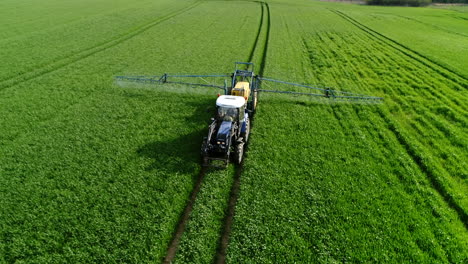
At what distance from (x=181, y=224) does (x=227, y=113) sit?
5469 millimetres

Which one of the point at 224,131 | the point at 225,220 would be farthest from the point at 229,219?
the point at 224,131

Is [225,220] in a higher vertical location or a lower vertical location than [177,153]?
lower

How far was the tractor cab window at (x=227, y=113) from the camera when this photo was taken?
12.6 meters

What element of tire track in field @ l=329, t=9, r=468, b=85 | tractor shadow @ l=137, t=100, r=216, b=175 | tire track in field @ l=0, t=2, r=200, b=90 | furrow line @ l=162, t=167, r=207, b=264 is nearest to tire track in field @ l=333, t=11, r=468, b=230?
furrow line @ l=162, t=167, r=207, b=264

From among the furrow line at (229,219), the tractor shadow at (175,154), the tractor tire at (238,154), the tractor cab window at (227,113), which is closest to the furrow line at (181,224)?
the tractor shadow at (175,154)

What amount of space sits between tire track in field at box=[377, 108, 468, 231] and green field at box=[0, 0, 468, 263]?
6 cm

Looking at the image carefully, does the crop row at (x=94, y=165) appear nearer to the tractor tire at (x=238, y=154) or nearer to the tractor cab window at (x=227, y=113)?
the tractor tire at (x=238, y=154)

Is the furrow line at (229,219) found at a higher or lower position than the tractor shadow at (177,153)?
lower

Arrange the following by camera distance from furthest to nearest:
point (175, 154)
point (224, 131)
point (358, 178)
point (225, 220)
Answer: point (175, 154)
point (224, 131)
point (358, 178)
point (225, 220)

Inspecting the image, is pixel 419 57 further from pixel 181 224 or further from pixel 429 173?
pixel 181 224

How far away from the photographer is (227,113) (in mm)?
12758

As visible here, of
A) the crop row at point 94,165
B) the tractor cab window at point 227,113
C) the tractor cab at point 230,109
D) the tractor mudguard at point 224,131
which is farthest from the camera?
the tractor cab window at point 227,113

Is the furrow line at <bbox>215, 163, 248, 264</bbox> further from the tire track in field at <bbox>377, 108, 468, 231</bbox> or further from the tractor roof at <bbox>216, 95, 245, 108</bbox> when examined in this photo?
the tire track in field at <bbox>377, 108, 468, 231</bbox>

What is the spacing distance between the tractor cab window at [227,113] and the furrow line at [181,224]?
9.12ft
